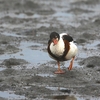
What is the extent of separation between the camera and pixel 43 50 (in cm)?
1297

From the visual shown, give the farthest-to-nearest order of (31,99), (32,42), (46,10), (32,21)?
(46,10) → (32,21) → (32,42) → (31,99)

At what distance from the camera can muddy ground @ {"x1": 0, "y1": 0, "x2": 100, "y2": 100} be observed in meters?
9.01

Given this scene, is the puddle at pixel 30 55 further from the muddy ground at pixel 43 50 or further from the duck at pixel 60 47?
the duck at pixel 60 47

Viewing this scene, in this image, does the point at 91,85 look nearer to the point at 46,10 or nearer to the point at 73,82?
the point at 73,82

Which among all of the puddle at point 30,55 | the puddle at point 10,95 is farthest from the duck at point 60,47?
the puddle at point 10,95

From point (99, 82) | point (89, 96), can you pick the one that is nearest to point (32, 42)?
point (99, 82)

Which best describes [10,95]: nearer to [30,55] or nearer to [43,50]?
[30,55]

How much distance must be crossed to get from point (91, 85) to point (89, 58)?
228 cm

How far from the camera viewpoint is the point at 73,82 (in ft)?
31.7

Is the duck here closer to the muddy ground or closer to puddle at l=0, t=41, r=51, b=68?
the muddy ground

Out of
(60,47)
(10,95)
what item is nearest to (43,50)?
(60,47)

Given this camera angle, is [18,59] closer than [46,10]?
Yes

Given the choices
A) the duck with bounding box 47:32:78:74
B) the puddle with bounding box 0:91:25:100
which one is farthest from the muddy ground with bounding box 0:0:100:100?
the duck with bounding box 47:32:78:74

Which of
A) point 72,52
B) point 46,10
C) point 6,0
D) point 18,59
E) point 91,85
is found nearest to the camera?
point 91,85
